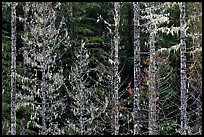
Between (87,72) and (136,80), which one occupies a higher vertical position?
(136,80)

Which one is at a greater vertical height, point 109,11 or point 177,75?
point 109,11

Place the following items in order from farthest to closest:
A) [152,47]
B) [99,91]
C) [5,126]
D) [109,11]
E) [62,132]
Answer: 1. [109,11]
2. [99,91]
3. [62,132]
4. [5,126]
5. [152,47]

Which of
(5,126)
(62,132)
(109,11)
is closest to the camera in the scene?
(5,126)

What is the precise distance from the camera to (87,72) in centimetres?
2373

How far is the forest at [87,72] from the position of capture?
816 inches

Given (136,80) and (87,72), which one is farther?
(87,72)

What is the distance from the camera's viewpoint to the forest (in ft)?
68.0

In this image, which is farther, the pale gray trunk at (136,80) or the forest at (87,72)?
the forest at (87,72)

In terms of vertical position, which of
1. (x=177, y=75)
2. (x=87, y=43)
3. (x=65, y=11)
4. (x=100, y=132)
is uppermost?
(x=65, y=11)

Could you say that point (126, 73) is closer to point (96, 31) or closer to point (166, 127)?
point (96, 31)

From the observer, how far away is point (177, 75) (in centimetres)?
2503

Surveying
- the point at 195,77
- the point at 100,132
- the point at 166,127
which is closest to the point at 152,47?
the point at 195,77

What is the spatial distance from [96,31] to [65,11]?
2.72 meters

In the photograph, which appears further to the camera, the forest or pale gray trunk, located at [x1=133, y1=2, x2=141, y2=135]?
the forest
